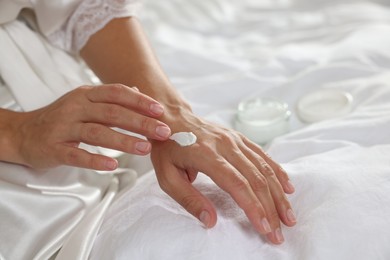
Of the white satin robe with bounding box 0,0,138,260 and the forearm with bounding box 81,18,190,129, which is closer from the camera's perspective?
the white satin robe with bounding box 0,0,138,260

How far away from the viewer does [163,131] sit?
972 millimetres

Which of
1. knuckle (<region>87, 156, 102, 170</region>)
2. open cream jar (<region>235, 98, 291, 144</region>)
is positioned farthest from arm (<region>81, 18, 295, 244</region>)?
open cream jar (<region>235, 98, 291, 144</region>)

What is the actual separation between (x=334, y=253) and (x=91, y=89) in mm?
459

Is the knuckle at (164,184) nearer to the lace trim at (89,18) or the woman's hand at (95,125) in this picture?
the woman's hand at (95,125)

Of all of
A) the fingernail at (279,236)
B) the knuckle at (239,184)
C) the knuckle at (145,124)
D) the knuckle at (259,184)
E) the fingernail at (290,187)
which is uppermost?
the knuckle at (145,124)

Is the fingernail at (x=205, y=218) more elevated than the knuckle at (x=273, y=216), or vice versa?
the fingernail at (x=205, y=218)

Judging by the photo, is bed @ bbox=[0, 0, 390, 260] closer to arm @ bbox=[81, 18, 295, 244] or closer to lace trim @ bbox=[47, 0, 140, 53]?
arm @ bbox=[81, 18, 295, 244]

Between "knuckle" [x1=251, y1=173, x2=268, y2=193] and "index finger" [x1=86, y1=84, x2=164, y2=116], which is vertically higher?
"index finger" [x1=86, y1=84, x2=164, y2=116]

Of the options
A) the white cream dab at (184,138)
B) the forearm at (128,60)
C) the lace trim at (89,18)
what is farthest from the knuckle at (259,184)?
the lace trim at (89,18)

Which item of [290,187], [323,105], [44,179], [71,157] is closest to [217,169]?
[290,187]

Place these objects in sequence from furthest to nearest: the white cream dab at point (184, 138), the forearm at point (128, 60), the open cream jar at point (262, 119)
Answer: the open cream jar at point (262, 119) < the forearm at point (128, 60) < the white cream dab at point (184, 138)

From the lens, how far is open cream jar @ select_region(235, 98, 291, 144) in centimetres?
128

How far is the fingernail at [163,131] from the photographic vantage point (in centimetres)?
97

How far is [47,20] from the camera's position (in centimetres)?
131
